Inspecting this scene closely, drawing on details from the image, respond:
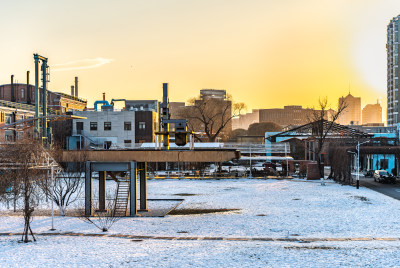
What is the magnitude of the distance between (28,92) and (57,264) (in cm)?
8118

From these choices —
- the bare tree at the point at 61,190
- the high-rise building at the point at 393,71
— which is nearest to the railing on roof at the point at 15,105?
the bare tree at the point at 61,190

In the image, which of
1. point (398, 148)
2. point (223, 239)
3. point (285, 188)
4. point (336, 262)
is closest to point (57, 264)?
point (223, 239)

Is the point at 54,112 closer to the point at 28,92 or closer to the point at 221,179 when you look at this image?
the point at 28,92

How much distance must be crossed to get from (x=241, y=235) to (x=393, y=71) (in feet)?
462

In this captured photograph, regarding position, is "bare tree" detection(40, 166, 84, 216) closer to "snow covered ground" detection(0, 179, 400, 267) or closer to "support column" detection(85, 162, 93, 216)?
"support column" detection(85, 162, 93, 216)

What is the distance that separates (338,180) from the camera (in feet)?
173

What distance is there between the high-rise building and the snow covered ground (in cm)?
11782

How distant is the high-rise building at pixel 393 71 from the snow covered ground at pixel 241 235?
387 feet

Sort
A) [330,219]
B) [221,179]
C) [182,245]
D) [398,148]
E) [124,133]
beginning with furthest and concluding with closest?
[124,133] < [221,179] < [398,148] < [330,219] < [182,245]

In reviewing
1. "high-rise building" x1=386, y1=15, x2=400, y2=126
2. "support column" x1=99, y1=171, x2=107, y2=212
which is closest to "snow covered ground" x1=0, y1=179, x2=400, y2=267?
"support column" x1=99, y1=171, x2=107, y2=212

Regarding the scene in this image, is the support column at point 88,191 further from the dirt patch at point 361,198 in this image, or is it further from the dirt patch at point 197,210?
the dirt patch at point 361,198

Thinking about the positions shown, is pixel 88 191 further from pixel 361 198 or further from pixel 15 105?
pixel 15 105

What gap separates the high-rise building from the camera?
14162cm

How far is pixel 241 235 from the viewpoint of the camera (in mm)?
21875
